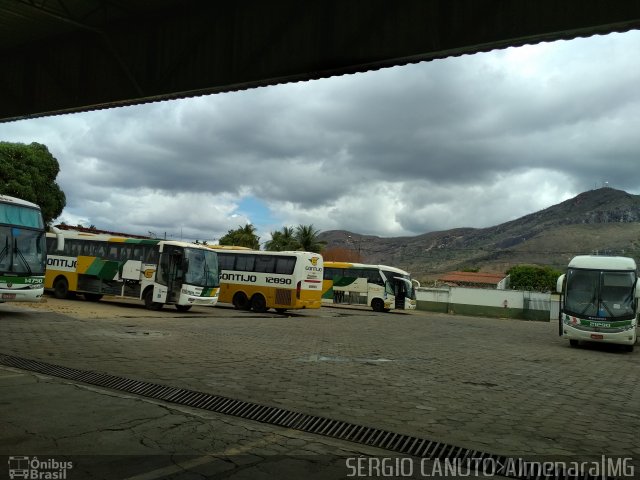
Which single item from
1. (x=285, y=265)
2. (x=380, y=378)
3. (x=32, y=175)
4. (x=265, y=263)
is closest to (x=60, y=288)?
(x=32, y=175)

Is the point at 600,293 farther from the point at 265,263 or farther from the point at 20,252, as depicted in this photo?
the point at 20,252

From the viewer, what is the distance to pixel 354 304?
38875mm

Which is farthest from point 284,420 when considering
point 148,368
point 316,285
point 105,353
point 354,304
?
point 354,304

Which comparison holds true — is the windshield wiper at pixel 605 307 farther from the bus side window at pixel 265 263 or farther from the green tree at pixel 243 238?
the green tree at pixel 243 238

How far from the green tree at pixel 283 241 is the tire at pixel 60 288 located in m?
39.5

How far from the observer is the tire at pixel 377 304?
124 feet

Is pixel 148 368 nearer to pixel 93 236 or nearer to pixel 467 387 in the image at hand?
pixel 467 387

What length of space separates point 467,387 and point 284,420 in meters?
3.98

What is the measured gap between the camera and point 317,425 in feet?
19.9

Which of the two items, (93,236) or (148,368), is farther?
(93,236)

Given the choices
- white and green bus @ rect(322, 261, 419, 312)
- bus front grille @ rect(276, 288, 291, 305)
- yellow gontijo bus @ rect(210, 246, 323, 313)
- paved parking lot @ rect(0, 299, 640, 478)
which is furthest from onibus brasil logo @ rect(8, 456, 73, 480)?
white and green bus @ rect(322, 261, 419, 312)

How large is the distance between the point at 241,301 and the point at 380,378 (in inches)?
762

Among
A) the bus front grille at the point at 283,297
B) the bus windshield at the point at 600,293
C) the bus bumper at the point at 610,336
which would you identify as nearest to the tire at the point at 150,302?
the bus front grille at the point at 283,297

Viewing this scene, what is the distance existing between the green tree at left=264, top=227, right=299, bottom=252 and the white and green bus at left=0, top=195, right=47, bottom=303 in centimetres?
4860
